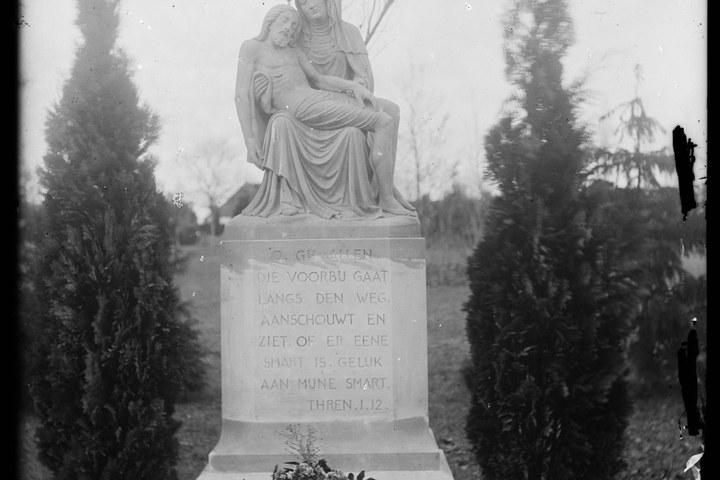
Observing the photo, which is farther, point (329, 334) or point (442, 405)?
point (442, 405)

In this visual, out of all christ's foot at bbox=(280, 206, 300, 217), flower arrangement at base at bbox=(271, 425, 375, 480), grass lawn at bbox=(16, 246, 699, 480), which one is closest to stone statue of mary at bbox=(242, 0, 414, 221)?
christ's foot at bbox=(280, 206, 300, 217)

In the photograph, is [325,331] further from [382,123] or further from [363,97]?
[363,97]

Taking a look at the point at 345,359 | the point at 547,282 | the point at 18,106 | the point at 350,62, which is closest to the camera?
the point at 345,359

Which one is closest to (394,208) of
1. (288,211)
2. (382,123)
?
(382,123)

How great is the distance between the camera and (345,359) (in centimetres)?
504

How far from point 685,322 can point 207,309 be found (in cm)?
373

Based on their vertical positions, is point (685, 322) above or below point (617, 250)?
below

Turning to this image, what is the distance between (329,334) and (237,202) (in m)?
2.35

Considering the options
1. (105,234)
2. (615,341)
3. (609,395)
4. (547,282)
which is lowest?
(609,395)

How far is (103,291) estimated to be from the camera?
618cm

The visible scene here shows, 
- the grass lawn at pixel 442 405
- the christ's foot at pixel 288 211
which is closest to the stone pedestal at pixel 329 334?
the christ's foot at pixel 288 211

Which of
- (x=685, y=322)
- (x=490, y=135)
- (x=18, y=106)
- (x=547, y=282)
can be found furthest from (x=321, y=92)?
(x=685, y=322)

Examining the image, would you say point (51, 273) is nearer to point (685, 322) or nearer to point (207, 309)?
point (207, 309)

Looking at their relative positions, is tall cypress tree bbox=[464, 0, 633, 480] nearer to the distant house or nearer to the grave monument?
the grave monument
